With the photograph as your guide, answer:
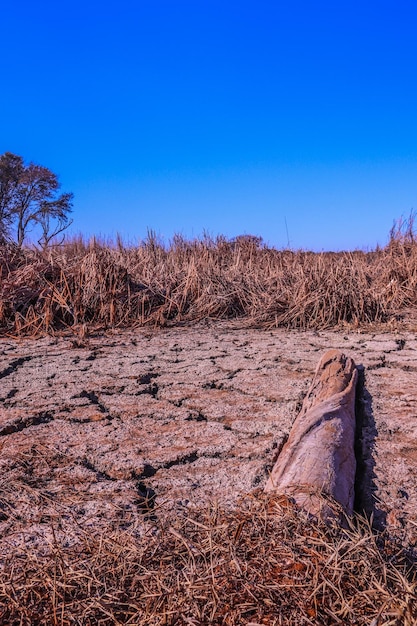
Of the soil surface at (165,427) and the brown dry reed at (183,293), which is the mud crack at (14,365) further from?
the brown dry reed at (183,293)

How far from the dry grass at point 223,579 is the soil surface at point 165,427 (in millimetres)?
189

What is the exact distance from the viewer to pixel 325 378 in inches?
99.7

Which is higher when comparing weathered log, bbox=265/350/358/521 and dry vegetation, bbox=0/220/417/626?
weathered log, bbox=265/350/358/521

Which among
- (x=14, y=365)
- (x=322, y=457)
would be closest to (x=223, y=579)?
(x=322, y=457)

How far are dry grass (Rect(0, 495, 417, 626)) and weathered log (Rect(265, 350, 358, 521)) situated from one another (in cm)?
12

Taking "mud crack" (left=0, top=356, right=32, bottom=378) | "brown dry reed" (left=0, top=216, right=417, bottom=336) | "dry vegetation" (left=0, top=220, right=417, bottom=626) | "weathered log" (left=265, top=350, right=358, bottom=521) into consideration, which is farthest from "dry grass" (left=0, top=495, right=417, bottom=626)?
"brown dry reed" (left=0, top=216, right=417, bottom=336)

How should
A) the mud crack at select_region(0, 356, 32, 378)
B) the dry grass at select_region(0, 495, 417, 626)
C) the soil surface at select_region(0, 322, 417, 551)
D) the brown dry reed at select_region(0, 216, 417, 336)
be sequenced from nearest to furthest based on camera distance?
the dry grass at select_region(0, 495, 417, 626)
the soil surface at select_region(0, 322, 417, 551)
the mud crack at select_region(0, 356, 32, 378)
the brown dry reed at select_region(0, 216, 417, 336)

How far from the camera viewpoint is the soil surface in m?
1.62

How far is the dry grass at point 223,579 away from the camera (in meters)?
0.97

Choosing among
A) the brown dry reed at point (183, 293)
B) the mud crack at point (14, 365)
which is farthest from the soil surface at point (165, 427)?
the brown dry reed at point (183, 293)

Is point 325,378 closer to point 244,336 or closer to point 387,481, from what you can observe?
point 387,481

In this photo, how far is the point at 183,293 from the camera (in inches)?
197

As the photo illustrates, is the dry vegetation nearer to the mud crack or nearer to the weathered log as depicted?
the weathered log

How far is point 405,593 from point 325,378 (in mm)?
1579
